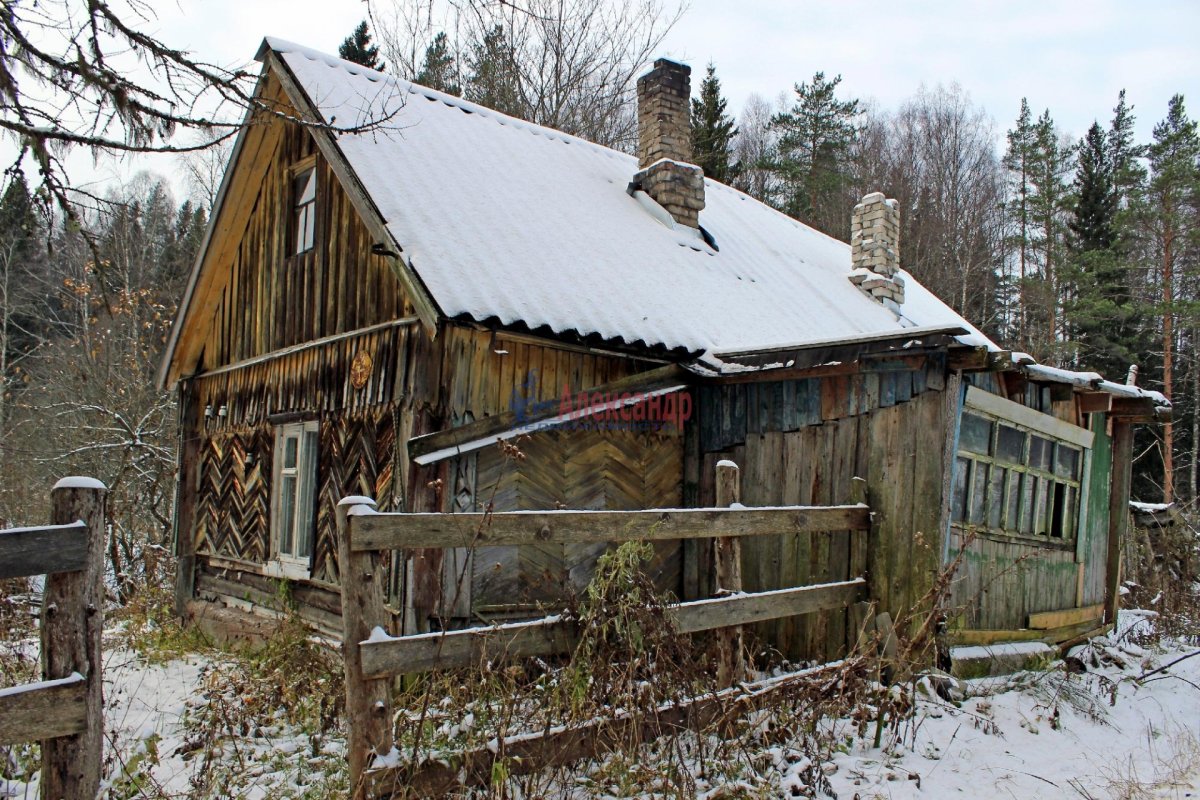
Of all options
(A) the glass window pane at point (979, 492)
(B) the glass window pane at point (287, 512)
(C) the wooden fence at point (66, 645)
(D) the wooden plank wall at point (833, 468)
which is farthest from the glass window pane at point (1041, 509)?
(C) the wooden fence at point (66, 645)

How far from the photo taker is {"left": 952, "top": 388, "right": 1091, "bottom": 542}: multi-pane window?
21.5 feet

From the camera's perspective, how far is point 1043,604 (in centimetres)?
771

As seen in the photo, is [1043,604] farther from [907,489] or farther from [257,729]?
[257,729]

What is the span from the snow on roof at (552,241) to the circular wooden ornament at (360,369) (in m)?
1.27

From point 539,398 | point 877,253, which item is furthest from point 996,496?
point 877,253

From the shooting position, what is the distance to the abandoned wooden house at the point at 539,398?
6.37 m

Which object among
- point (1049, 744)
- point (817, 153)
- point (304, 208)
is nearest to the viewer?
point (1049, 744)

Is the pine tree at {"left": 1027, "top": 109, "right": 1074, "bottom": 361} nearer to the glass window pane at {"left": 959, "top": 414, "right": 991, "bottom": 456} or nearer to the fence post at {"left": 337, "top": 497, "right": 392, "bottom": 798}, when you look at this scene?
the glass window pane at {"left": 959, "top": 414, "right": 991, "bottom": 456}

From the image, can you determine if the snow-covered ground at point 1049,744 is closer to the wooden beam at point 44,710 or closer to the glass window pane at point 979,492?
the glass window pane at point 979,492

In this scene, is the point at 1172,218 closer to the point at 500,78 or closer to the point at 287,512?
the point at 500,78

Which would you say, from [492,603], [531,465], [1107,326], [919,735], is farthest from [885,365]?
[1107,326]

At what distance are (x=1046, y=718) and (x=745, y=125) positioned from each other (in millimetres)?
33018

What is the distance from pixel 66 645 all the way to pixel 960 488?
19.4ft

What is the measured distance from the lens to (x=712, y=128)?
2692 centimetres
